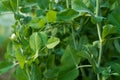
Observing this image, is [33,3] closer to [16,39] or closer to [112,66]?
[16,39]

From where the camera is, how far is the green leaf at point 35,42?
24.7 inches

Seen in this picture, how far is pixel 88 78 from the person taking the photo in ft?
2.24

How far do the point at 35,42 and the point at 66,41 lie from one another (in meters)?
0.10

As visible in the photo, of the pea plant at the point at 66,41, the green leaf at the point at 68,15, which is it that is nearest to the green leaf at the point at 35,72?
the pea plant at the point at 66,41

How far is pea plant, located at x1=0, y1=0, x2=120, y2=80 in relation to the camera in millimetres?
620

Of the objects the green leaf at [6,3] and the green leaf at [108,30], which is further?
the green leaf at [6,3]

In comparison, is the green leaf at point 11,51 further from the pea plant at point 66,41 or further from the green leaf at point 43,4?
the green leaf at point 43,4

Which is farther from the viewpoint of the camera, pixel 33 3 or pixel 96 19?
pixel 33 3

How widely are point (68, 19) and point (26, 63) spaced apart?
11cm

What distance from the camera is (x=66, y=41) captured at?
2.32 feet

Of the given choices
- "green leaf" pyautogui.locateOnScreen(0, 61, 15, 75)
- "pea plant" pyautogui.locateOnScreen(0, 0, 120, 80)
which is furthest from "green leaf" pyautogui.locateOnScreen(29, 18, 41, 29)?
"green leaf" pyautogui.locateOnScreen(0, 61, 15, 75)

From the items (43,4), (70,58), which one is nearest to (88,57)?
(70,58)

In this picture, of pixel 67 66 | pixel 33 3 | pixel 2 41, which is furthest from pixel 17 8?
pixel 2 41

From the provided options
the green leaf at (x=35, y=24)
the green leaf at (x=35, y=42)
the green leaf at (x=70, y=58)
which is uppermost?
the green leaf at (x=35, y=24)
